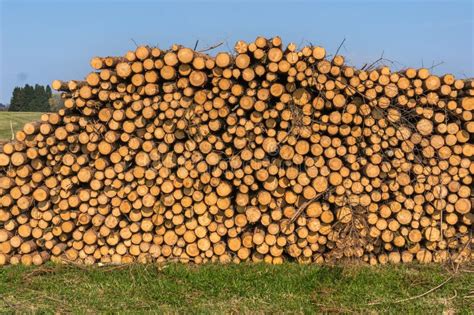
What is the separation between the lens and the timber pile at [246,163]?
220 inches

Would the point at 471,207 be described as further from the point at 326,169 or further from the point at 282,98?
the point at 282,98

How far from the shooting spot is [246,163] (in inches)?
225

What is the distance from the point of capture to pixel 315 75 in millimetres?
5535

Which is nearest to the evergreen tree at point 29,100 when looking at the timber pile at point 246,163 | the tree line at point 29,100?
the tree line at point 29,100

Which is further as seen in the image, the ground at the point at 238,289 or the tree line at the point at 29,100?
the tree line at the point at 29,100

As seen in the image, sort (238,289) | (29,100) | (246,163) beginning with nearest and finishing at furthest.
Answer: (238,289) < (246,163) < (29,100)

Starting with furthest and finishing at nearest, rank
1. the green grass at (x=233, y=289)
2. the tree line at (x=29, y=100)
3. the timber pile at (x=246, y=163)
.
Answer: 1. the tree line at (x=29, y=100)
2. the timber pile at (x=246, y=163)
3. the green grass at (x=233, y=289)

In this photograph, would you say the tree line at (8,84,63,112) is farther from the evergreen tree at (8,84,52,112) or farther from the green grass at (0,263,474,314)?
the green grass at (0,263,474,314)

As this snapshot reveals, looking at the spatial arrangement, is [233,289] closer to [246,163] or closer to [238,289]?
[238,289]

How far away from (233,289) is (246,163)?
1.53 metres

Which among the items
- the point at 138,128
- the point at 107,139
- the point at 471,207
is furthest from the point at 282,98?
the point at 471,207

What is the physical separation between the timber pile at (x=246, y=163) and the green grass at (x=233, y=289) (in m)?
0.34

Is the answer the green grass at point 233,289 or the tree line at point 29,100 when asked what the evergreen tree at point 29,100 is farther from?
the green grass at point 233,289

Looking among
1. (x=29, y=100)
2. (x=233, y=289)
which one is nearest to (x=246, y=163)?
(x=233, y=289)
